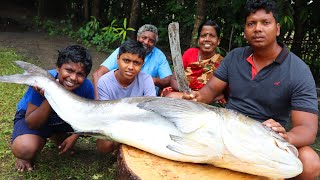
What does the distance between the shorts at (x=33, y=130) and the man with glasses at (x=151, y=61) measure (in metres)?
1.03

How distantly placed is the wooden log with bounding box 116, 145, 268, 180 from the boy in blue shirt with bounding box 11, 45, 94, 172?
978 millimetres

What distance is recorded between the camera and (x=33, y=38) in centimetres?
859

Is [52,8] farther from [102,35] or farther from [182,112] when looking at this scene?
[182,112]

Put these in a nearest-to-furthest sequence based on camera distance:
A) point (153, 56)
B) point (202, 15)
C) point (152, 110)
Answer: point (152, 110)
point (153, 56)
point (202, 15)

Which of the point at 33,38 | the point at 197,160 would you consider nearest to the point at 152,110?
the point at 197,160

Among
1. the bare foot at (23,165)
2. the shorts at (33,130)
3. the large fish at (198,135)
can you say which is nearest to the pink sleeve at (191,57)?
the shorts at (33,130)

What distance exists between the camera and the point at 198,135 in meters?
2.25

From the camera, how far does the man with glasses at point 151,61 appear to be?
169 inches

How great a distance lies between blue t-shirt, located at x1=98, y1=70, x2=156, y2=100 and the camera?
334 cm

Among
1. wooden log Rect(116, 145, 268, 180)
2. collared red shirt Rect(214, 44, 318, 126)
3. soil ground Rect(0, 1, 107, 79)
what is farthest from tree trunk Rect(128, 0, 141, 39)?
wooden log Rect(116, 145, 268, 180)

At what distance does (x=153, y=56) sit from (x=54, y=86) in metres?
1.81

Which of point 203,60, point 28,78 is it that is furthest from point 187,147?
point 203,60

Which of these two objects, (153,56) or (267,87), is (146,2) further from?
(267,87)

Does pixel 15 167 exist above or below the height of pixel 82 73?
below
